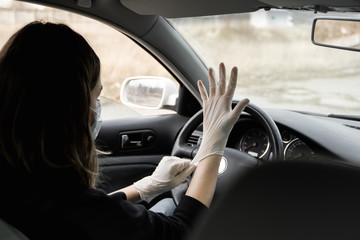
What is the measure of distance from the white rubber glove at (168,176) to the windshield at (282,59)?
3.84 metres

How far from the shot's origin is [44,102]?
1440 mm

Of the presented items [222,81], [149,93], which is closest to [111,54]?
[149,93]

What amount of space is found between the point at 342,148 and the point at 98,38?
180 centimetres

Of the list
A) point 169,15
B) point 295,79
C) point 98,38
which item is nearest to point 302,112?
point 169,15

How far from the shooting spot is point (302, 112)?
9.89ft

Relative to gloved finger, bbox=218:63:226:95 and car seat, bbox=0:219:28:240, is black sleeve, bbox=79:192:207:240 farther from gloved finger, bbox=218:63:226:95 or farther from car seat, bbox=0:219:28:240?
gloved finger, bbox=218:63:226:95

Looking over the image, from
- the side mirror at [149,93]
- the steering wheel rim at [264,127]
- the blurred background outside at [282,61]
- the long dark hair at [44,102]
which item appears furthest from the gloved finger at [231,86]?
the blurred background outside at [282,61]

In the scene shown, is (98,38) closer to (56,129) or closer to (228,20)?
(56,129)

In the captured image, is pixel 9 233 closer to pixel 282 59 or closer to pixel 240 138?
pixel 240 138

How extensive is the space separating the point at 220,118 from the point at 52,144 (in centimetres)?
82

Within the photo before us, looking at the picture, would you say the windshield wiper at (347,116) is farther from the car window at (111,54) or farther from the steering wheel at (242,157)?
the car window at (111,54)

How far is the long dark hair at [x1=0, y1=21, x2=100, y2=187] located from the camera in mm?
1438

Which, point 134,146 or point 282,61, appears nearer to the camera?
point 134,146

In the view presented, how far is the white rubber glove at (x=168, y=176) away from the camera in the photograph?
89.0 inches
